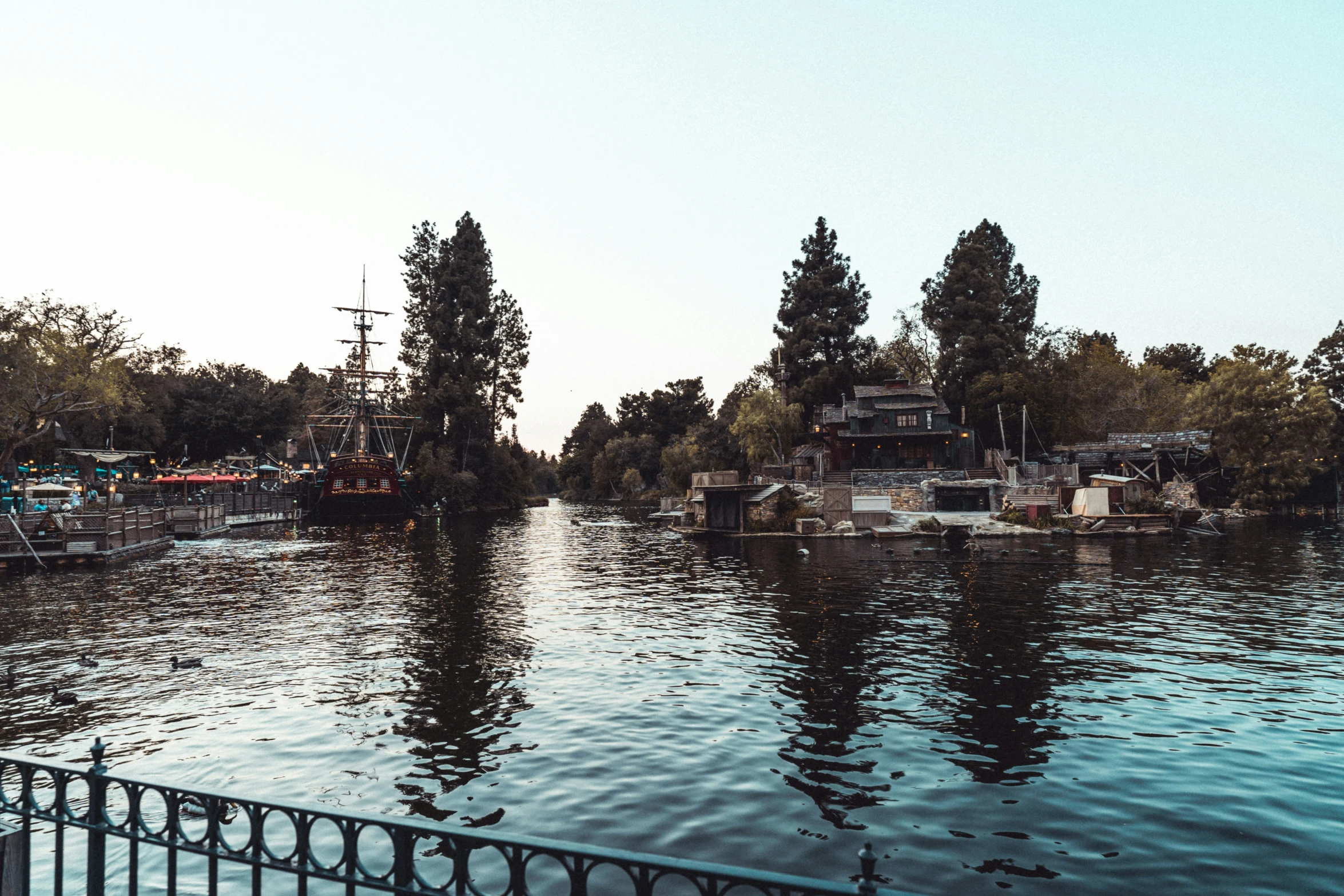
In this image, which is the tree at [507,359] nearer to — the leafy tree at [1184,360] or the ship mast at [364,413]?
the ship mast at [364,413]

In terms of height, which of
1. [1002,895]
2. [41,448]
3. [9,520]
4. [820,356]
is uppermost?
[820,356]

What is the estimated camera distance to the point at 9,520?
37.9 m

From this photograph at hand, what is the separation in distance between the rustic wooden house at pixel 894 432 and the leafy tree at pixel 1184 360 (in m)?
54.9

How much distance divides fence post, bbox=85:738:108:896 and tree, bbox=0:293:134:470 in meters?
43.7

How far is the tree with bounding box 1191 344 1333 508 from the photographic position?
232 ft

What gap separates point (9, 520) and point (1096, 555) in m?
55.1

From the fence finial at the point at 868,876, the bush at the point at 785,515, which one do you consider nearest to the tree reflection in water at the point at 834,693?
the fence finial at the point at 868,876

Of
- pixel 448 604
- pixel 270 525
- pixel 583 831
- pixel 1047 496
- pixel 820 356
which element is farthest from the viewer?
pixel 820 356

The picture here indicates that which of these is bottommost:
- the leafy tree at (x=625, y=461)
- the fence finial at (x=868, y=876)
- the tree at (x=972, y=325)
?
the fence finial at (x=868, y=876)

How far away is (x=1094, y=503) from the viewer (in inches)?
2247

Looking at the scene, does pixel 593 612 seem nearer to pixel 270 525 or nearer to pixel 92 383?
pixel 92 383

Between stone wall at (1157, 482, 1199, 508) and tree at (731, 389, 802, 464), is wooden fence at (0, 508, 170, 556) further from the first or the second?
stone wall at (1157, 482, 1199, 508)

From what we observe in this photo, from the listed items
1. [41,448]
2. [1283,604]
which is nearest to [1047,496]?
[1283,604]

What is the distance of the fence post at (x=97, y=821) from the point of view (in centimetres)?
518
